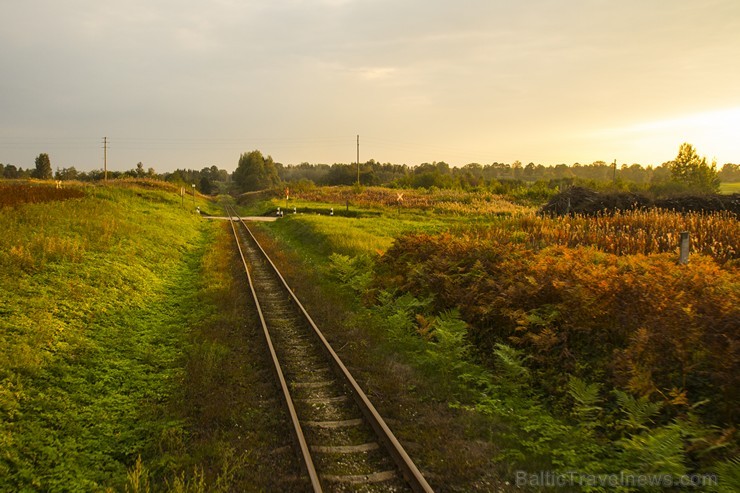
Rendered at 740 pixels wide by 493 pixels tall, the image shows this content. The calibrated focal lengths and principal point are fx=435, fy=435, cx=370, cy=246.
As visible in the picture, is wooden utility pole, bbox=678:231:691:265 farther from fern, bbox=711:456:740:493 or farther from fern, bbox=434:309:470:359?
fern, bbox=711:456:740:493

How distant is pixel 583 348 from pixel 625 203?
80.4 ft

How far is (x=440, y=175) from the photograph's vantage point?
297 feet

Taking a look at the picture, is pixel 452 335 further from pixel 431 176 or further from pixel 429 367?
pixel 431 176

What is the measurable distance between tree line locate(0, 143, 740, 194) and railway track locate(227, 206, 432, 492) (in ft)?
147

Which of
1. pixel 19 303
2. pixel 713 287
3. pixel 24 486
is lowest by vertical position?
pixel 24 486

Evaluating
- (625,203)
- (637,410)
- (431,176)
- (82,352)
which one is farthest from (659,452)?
(431,176)

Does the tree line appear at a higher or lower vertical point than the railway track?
higher

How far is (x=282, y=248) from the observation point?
75.9 feet

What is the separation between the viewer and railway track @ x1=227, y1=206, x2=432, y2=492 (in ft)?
16.7

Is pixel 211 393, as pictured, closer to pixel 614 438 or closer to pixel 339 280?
pixel 614 438

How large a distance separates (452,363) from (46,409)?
21.5 ft

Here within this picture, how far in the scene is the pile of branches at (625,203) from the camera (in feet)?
79.4

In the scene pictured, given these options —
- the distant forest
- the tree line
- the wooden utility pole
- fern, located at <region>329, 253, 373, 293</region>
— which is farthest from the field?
the distant forest

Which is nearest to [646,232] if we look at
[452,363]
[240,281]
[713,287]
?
[713,287]
